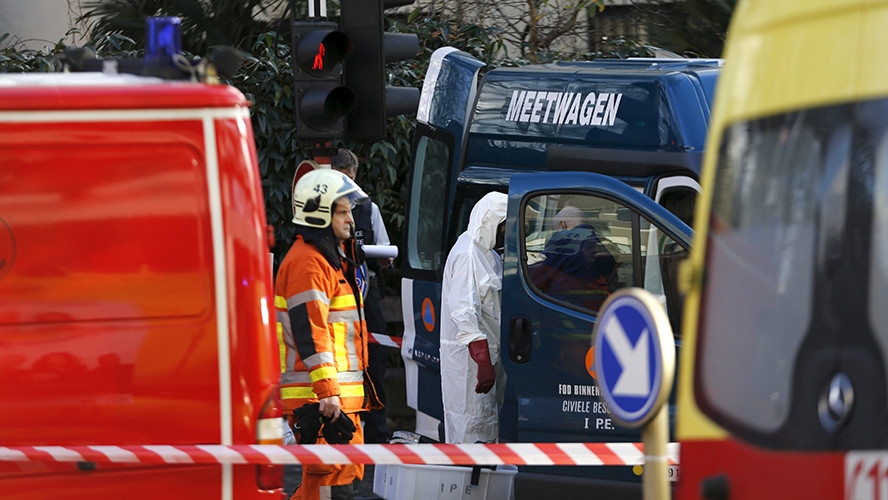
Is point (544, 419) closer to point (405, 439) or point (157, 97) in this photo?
point (405, 439)

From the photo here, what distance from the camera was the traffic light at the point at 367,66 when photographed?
884 centimetres

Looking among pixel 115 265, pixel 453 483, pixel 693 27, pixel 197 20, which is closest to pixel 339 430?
pixel 453 483

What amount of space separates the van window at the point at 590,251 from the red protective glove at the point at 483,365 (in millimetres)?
445

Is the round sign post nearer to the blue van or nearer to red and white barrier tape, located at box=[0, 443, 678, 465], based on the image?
red and white barrier tape, located at box=[0, 443, 678, 465]

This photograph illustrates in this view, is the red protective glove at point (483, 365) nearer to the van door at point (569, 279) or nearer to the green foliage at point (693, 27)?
the van door at point (569, 279)

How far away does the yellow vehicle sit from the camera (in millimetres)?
2844

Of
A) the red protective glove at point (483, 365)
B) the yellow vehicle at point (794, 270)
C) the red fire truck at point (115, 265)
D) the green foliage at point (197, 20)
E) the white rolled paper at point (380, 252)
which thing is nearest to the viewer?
the yellow vehicle at point (794, 270)

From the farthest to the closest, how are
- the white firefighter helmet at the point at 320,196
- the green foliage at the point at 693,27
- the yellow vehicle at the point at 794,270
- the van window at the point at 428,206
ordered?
the green foliage at the point at 693,27, the van window at the point at 428,206, the white firefighter helmet at the point at 320,196, the yellow vehicle at the point at 794,270

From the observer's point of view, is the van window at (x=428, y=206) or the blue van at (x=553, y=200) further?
the van window at (x=428, y=206)

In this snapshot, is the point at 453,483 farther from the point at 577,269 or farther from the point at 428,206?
the point at 428,206

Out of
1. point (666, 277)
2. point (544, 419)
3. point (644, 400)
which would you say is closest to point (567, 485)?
point (544, 419)

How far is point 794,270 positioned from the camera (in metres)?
2.96

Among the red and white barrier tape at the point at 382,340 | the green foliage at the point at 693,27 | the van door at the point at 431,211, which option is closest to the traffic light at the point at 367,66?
the van door at the point at 431,211

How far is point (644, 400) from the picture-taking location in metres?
3.28
